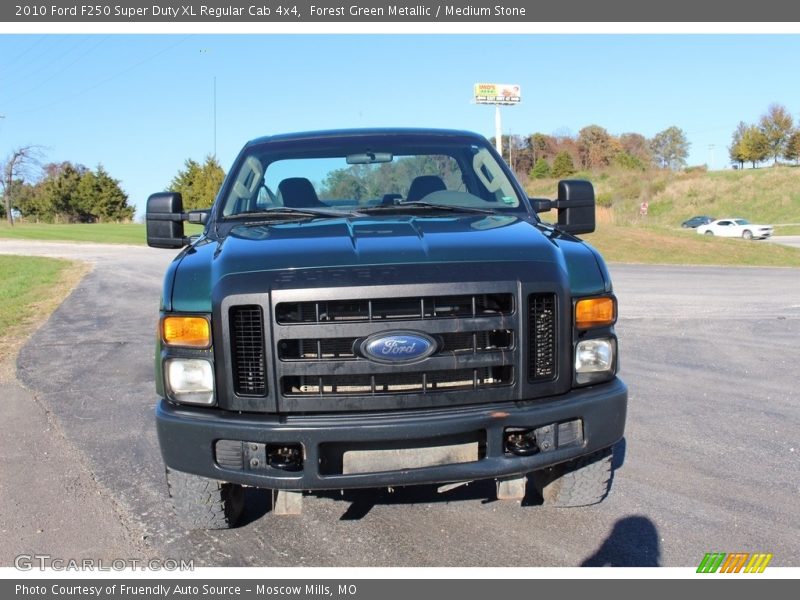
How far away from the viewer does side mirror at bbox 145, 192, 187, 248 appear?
4770 mm

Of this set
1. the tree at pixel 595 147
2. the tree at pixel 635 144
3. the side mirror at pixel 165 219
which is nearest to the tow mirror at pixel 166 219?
the side mirror at pixel 165 219

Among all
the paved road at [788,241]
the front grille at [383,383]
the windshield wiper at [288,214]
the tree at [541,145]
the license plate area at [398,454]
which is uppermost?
the tree at [541,145]

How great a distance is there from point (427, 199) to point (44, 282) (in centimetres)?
1674

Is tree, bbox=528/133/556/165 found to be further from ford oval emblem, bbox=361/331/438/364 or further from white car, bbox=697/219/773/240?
ford oval emblem, bbox=361/331/438/364

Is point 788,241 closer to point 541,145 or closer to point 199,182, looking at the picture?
point 199,182

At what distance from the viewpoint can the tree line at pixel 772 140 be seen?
68.1 meters

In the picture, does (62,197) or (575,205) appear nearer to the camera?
(575,205)

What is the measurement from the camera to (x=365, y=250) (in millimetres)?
3518

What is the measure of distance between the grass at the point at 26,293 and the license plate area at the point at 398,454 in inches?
233

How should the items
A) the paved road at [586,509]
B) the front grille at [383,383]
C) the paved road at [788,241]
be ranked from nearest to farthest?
the front grille at [383,383], the paved road at [586,509], the paved road at [788,241]

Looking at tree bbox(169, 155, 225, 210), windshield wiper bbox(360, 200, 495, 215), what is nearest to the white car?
tree bbox(169, 155, 225, 210)

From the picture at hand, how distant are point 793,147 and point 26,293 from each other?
67558 millimetres

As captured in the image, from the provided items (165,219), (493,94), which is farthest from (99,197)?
(165,219)

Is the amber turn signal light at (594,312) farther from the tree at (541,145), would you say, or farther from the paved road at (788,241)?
the tree at (541,145)
